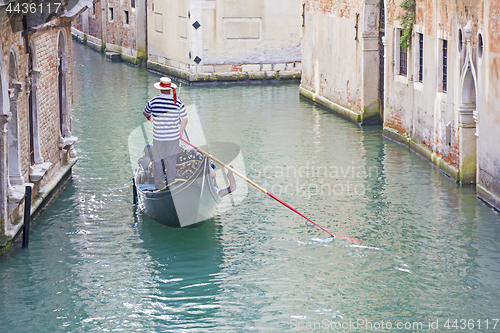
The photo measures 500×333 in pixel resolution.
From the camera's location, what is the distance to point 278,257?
7.07 metres

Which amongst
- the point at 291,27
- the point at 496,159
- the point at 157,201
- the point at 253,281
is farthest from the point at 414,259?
the point at 291,27

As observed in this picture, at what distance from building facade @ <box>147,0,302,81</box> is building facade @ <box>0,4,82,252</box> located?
984 cm

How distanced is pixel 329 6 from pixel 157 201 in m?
8.42


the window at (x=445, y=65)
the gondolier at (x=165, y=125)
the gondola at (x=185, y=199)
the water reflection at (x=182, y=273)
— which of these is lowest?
the water reflection at (x=182, y=273)

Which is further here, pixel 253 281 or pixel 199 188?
pixel 199 188

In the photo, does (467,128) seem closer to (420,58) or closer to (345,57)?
(420,58)

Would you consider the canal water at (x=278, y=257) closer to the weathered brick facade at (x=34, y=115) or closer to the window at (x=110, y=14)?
the weathered brick facade at (x=34, y=115)

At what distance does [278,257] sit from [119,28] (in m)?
20.1

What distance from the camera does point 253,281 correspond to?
6.50m

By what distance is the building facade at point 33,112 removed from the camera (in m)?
6.98

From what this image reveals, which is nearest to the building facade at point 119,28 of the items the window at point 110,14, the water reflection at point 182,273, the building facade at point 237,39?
the window at point 110,14

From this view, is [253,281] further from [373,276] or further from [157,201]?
[157,201]

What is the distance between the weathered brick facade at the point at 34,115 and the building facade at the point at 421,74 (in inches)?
180

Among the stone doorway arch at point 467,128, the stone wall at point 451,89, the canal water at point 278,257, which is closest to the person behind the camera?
the canal water at point 278,257
